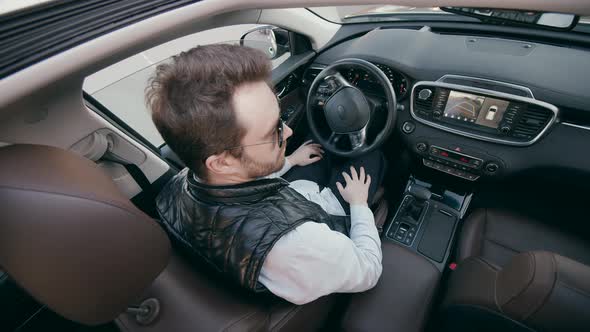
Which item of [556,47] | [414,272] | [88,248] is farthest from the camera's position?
[556,47]

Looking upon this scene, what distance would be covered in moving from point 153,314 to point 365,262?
78 cm

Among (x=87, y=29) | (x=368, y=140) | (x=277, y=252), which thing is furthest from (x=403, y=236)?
(x=87, y=29)

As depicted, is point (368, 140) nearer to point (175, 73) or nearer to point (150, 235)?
point (175, 73)

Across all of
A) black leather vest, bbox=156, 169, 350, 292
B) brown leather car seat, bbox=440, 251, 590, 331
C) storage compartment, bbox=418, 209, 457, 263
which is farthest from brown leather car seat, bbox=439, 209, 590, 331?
black leather vest, bbox=156, 169, 350, 292

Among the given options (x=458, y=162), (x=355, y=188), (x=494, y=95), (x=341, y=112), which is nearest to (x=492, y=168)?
(x=458, y=162)

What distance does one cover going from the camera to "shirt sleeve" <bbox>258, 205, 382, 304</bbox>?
3.06ft

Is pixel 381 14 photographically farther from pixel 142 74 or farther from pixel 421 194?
pixel 142 74

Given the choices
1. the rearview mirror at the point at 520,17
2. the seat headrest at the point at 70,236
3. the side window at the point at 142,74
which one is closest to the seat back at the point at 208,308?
the seat headrest at the point at 70,236

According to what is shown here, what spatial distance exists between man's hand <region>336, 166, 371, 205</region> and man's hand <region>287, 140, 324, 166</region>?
Answer: 1.12ft

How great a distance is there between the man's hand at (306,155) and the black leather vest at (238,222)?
83 cm

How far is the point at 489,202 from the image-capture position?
77.2 inches

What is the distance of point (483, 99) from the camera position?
151 cm

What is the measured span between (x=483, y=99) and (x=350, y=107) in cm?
69

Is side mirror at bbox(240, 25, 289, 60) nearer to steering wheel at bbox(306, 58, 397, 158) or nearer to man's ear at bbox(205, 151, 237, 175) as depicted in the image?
steering wheel at bbox(306, 58, 397, 158)
